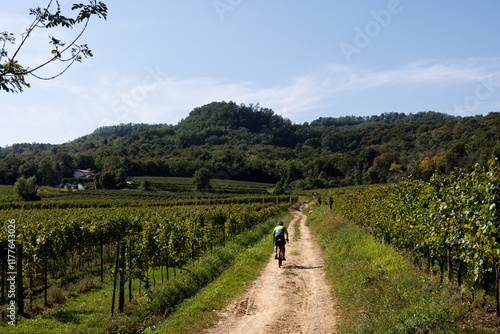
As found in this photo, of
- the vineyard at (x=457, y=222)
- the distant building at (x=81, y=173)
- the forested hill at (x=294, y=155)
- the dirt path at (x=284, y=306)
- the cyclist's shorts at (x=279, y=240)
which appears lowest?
the dirt path at (x=284, y=306)

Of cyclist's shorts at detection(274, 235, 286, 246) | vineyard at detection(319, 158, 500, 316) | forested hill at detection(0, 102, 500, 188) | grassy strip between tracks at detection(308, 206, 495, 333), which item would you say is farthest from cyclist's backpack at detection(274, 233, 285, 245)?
forested hill at detection(0, 102, 500, 188)

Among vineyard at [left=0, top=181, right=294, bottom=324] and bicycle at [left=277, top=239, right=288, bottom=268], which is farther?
bicycle at [left=277, top=239, right=288, bottom=268]

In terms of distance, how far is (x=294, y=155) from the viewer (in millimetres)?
161875

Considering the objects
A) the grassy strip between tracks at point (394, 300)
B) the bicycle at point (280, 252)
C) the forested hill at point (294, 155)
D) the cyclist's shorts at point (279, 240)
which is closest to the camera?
the grassy strip between tracks at point (394, 300)

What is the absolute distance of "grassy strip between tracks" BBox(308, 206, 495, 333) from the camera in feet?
18.5

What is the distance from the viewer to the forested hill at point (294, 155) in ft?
272

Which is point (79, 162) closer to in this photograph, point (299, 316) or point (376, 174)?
point (376, 174)

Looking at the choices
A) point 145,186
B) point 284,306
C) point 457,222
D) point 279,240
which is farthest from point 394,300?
point 145,186

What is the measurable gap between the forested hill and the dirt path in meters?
60.5

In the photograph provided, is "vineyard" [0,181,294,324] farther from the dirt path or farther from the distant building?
the distant building

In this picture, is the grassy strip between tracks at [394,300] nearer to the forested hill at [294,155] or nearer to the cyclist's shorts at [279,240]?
the cyclist's shorts at [279,240]

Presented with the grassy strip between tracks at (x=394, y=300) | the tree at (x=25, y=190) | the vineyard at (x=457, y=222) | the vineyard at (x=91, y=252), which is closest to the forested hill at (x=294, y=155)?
the tree at (x=25, y=190)

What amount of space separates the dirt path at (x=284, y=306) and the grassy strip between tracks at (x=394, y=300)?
1.50ft

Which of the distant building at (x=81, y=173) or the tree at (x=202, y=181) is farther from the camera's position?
the distant building at (x=81, y=173)
